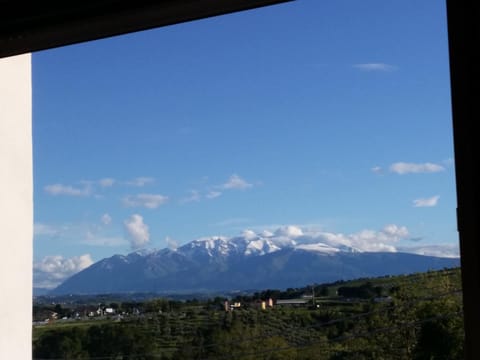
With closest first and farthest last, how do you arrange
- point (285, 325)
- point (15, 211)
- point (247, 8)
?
1. point (247, 8)
2. point (285, 325)
3. point (15, 211)

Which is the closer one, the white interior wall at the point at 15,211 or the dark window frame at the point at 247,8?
the dark window frame at the point at 247,8

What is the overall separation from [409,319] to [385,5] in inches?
24.4

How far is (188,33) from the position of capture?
1586mm

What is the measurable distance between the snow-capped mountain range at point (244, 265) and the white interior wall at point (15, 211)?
108mm

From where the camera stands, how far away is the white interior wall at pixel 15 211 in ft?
4.96

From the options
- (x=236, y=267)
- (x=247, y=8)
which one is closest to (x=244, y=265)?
(x=236, y=267)

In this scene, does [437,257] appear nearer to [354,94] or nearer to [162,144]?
[354,94]

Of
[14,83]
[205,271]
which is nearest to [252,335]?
[205,271]

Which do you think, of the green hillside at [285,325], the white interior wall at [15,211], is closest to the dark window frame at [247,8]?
the green hillside at [285,325]

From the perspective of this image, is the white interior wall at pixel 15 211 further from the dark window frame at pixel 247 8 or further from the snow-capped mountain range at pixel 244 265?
the dark window frame at pixel 247 8

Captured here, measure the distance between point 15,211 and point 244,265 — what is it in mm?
611

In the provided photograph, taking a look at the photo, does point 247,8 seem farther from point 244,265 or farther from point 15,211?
point 15,211

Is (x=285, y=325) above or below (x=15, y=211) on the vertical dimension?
below

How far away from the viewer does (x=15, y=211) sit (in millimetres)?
1556
